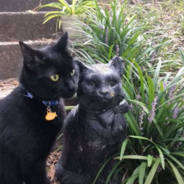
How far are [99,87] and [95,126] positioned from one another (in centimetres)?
22

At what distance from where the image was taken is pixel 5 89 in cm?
252

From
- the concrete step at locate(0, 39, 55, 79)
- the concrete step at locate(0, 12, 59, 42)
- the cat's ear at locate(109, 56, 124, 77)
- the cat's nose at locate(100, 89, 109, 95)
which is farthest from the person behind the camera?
the concrete step at locate(0, 12, 59, 42)

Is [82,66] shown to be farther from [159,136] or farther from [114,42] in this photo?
[114,42]

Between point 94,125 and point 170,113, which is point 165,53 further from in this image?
point 94,125

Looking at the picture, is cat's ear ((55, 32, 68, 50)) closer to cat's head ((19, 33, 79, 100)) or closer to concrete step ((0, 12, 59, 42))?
cat's head ((19, 33, 79, 100))

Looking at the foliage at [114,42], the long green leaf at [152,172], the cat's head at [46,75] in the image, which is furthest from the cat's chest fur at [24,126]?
the foliage at [114,42]

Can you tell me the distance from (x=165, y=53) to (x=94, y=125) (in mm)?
1718

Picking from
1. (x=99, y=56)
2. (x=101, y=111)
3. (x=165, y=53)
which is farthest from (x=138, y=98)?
(x=165, y=53)

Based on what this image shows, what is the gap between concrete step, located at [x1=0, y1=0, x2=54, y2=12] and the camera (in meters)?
3.75

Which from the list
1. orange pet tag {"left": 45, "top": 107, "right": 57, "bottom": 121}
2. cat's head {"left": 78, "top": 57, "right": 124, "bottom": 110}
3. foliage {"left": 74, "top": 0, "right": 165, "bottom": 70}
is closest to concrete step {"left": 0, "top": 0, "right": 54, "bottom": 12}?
foliage {"left": 74, "top": 0, "right": 165, "bottom": 70}

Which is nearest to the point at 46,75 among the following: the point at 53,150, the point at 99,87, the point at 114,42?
the point at 99,87

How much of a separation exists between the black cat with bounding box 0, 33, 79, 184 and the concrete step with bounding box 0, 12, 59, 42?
1976mm

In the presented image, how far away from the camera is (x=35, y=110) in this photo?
1399 millimetres

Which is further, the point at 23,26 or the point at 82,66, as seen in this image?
the point at 23,26
